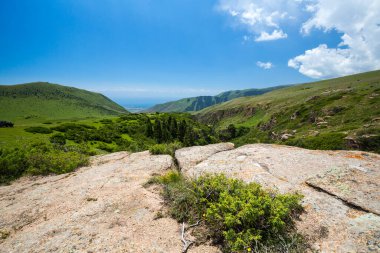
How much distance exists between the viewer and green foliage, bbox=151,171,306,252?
468 cm

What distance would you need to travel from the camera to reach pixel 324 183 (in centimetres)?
708

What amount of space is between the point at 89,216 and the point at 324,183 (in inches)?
354

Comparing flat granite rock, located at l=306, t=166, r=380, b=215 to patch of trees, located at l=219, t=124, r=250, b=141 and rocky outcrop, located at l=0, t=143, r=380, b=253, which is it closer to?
rocky outcrop, located at l=0, t=143, r=380, b=253

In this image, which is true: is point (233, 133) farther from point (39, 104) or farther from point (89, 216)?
point (39, 104)

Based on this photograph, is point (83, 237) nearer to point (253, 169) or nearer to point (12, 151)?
point (253, 169)

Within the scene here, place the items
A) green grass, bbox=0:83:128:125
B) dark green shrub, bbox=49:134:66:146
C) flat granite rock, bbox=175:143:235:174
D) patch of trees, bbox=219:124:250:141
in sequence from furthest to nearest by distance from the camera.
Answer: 1. green grass, bbox=0:83:128:125
2. patch of trees, bbox=219:124:250:141
3. dark green shrub, bbox=49:134:66:146
4. flat granite rock, bbox=175:143:235:174

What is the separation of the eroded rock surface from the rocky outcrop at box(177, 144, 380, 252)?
3.05m

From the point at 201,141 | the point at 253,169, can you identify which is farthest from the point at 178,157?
the point at 201,141

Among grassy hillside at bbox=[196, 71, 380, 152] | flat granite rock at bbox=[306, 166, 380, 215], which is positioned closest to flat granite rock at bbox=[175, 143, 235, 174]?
flat granite rock at bbox=[306, 166, 380, 215]

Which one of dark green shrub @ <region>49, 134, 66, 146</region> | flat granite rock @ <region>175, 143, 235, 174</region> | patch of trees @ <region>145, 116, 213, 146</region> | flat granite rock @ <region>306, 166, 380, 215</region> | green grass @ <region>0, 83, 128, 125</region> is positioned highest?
green grass @ <region>0, 83, 128, 125</region>

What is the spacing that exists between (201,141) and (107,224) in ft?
272

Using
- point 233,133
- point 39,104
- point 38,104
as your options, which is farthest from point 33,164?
point 38,104

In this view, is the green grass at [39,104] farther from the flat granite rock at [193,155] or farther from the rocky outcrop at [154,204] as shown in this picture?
the flat granite rock at [193,155]

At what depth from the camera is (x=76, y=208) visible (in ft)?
24.6
